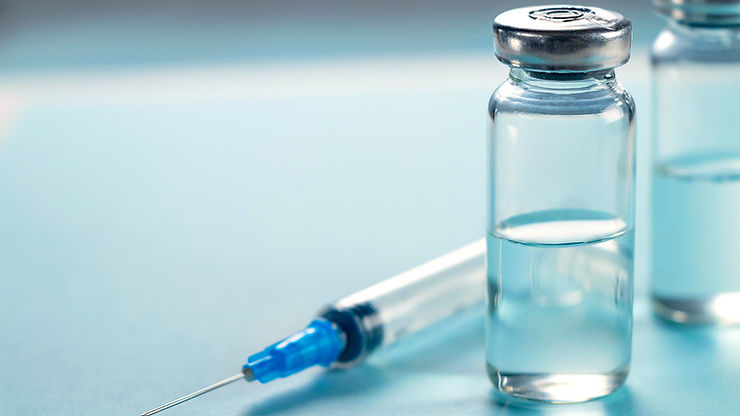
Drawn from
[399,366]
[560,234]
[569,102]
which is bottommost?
[399,366]

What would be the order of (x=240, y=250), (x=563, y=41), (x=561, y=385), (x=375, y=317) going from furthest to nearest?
(x=240, y=250)
(x=375, y=317)
(x=561, y=385)
(x=563, y=41)

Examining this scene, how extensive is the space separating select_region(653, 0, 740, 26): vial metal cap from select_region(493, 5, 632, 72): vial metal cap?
18 centimetres

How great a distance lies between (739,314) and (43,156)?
105 cm

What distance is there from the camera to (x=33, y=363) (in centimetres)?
100

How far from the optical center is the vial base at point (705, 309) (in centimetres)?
101

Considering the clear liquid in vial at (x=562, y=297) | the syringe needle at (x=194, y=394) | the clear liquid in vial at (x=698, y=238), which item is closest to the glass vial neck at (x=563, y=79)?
the clear liquid in vial at (x=562, y=297)

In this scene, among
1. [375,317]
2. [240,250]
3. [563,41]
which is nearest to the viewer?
[563,41]

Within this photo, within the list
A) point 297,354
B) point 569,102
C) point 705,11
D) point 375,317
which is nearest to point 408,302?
point 375,317

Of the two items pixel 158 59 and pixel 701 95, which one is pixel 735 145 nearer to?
pixel 701 95

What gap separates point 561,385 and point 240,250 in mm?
500

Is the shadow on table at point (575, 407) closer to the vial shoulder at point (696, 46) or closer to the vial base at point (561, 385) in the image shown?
the vial base at point (561, 385)

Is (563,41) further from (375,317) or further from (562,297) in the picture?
(375,317)

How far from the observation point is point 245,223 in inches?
52.4

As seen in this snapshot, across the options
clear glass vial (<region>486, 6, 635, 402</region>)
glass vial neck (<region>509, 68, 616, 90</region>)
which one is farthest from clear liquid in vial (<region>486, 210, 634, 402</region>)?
glass vial neck (<region>509, 68, 616, 90</region>)
